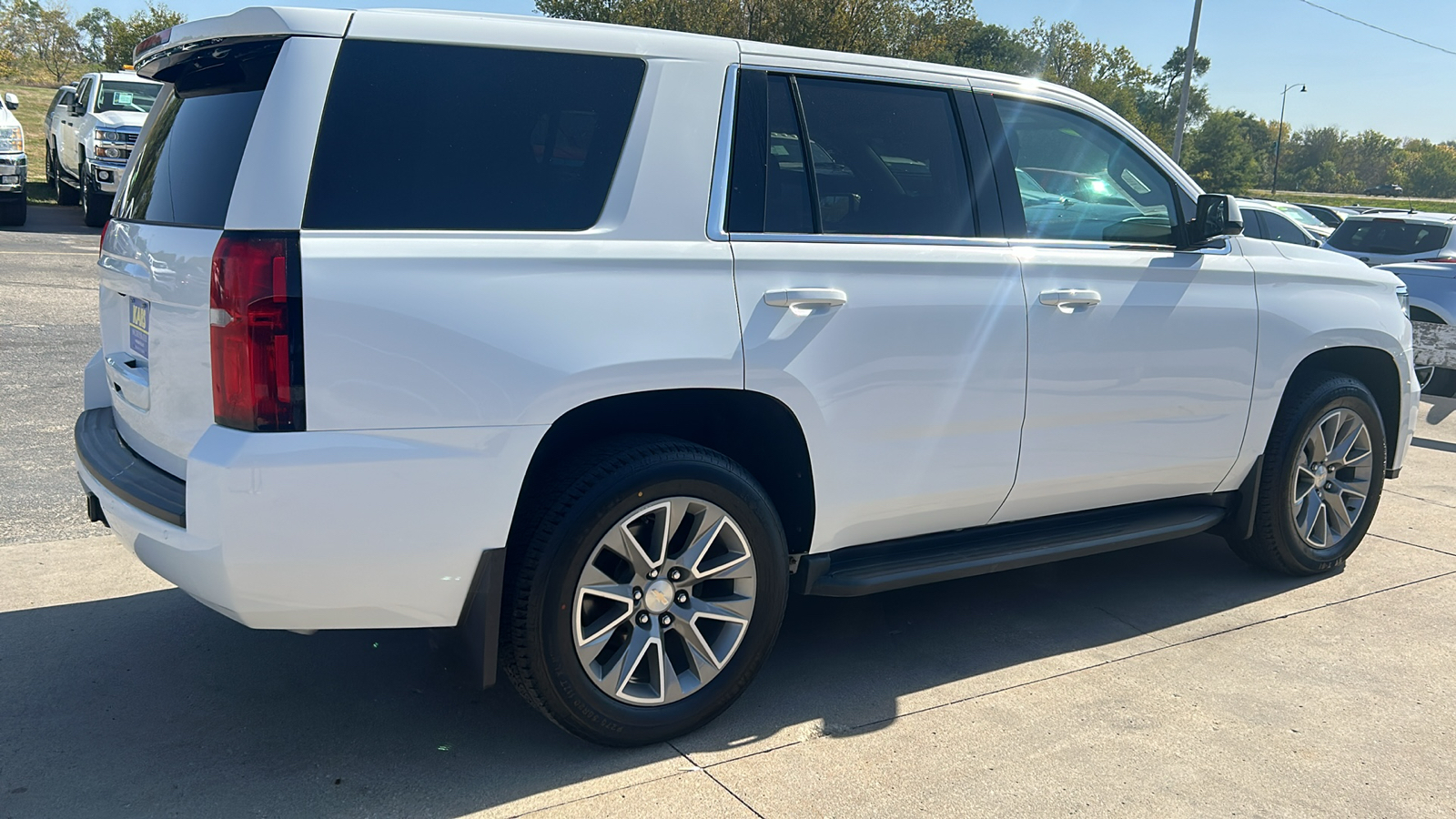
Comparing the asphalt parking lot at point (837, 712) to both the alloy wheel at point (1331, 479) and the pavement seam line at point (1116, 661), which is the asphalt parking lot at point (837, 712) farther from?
the alloy wheel at point (1331, 479)

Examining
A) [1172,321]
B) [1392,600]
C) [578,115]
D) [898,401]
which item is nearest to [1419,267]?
[1392,600]

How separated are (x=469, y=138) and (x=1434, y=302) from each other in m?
8.85

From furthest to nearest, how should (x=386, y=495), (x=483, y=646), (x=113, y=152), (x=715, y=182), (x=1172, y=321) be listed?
(x=113, y=152) → (x=1172, y=321) → (x=715, y=182) → (x=483, y=646) → (x=386, y=495)

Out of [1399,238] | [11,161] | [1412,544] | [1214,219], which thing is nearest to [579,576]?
[1214,219]

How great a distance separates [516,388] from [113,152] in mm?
15388

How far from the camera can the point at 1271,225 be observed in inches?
562

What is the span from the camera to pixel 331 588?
2754 millimetres

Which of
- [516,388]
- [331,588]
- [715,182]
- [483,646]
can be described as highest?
[715,182]

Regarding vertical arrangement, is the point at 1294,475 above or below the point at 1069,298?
below

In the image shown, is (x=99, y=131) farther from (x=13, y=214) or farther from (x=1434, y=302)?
(x=1434, y=302)

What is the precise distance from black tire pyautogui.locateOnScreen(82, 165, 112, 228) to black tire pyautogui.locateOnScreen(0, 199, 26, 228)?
0.96 meters

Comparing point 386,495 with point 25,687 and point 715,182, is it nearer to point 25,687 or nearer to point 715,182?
point 715,182

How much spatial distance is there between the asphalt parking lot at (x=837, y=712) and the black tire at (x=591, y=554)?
0.43 ft

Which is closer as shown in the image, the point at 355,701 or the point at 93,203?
the point at 355,701
